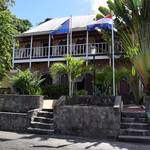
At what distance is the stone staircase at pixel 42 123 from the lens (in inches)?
589

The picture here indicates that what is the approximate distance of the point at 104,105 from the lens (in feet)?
51.7

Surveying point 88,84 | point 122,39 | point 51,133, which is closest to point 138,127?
point 51,133

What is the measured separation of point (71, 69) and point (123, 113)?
5.54 m

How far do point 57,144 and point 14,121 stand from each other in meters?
4.08

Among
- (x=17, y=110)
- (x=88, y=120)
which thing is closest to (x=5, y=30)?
(x=17, y=110)

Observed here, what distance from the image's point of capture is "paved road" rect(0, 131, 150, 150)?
38.8 ft

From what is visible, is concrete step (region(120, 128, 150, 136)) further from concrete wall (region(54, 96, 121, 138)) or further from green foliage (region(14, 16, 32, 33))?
green foliage (region(14, 16, 32, 33))

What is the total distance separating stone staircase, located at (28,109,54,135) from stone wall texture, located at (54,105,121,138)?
369mm

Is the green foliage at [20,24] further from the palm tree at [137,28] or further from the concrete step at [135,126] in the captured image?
the concrete step at [135,126]

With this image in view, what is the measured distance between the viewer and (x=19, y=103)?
1694cm

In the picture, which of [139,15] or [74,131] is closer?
[74,131]

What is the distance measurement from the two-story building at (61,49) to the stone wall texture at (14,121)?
9.67m

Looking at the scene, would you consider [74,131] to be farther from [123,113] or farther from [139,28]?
[139,28]

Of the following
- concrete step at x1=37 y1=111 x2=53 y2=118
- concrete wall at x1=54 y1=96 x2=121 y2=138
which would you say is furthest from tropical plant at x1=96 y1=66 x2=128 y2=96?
concrete wall at x1=54 y1=96 x2=121 y2=138
